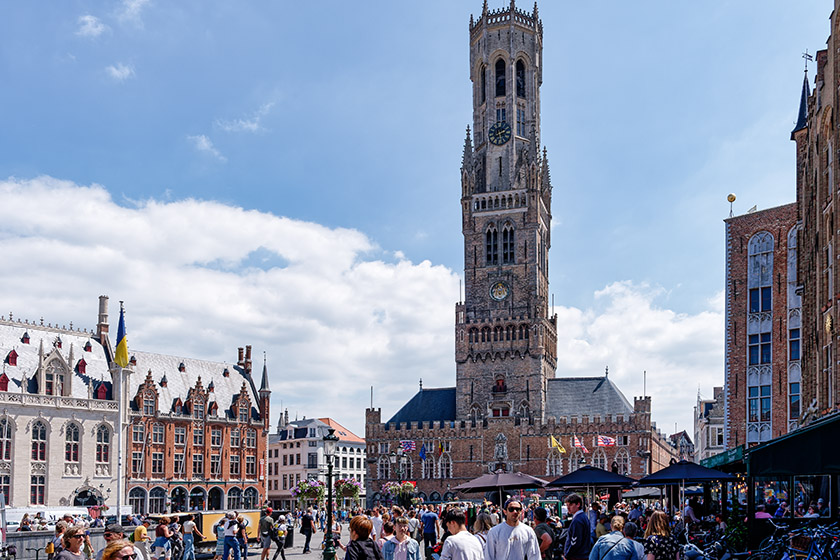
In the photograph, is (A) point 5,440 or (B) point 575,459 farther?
(B) point 575,459

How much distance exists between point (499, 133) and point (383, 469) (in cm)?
3122

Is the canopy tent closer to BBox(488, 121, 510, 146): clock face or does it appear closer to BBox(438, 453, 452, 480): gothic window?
BBox(438, 453, 452, 480): gothic window

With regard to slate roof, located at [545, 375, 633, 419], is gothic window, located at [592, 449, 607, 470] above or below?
below

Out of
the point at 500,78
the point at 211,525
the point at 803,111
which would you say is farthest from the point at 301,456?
the point at 803,111

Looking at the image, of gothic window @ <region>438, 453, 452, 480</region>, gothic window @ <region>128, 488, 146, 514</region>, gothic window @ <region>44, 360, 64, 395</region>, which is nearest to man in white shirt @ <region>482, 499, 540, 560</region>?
gothic window @ <region>44, 360, 64, 395</region>

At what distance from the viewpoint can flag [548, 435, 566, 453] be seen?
220 ft

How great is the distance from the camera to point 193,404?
222 feet

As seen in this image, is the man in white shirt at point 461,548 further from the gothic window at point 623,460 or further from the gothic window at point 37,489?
the gothic window at point 623,460

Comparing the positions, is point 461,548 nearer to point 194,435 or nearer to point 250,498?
point 194,435

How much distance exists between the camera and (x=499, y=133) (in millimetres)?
82250

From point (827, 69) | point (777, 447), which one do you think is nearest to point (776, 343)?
point (827, 69)

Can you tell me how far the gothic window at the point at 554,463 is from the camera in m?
73.2

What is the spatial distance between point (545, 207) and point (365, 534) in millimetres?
75109

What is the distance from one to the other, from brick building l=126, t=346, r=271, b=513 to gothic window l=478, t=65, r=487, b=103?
31.5m
